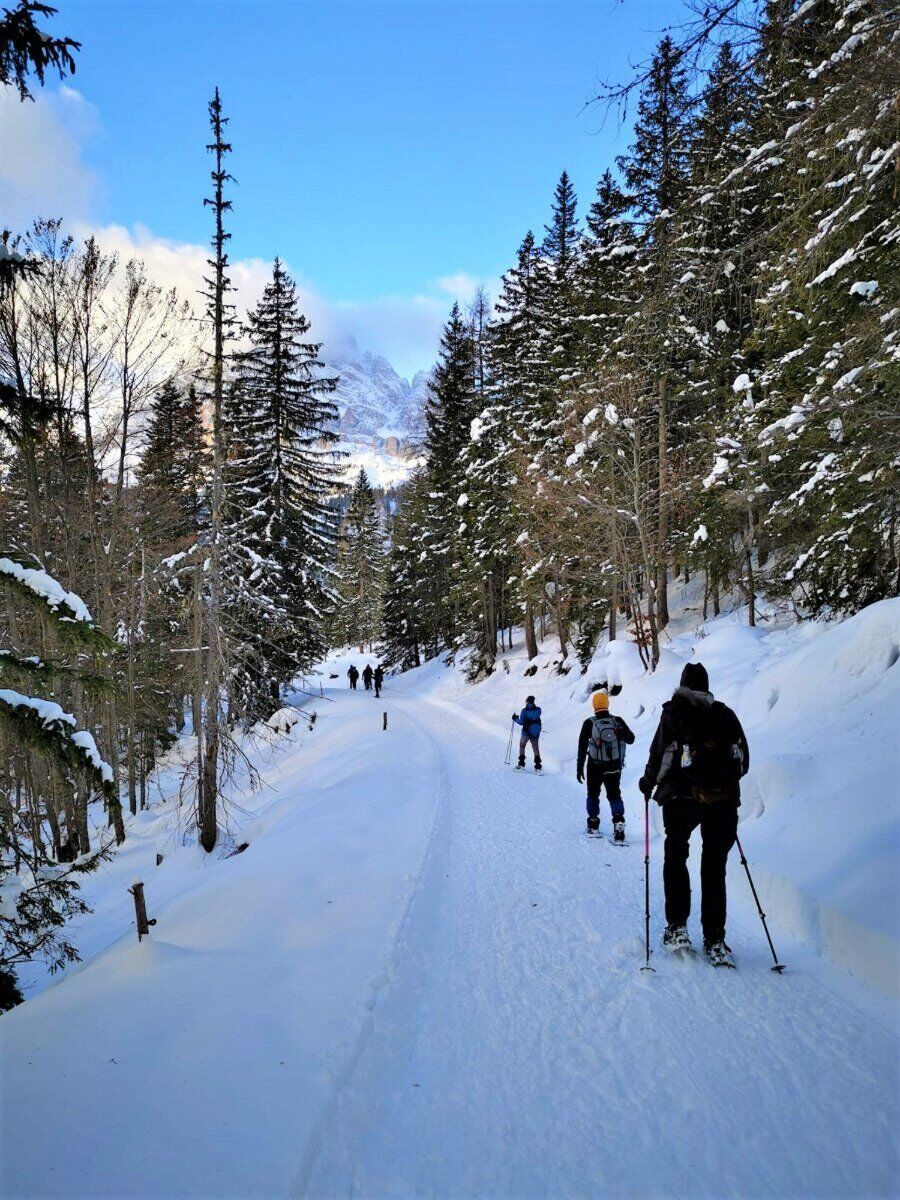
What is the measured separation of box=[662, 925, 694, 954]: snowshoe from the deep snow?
0.35 feet

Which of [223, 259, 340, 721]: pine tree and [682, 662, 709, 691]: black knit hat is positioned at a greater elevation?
[223, 259, 340, 721]: pine tree

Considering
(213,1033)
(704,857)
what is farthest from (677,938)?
(213,1033)

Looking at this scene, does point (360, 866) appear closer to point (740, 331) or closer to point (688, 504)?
point (688, 504)

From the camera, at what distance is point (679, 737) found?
15.1ft

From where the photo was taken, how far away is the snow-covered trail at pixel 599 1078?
8.86 ft

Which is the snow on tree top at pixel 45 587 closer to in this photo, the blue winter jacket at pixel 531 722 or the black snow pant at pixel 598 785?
the black snow pant at pixel 598 785

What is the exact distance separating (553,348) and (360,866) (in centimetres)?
2185

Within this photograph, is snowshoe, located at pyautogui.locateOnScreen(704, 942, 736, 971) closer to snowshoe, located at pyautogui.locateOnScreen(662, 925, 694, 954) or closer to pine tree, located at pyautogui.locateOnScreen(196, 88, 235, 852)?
snowshoe, located at pyautogui.locateOnScreen(662, 925, 694, 954)

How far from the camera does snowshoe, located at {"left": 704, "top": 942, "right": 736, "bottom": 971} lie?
431cm

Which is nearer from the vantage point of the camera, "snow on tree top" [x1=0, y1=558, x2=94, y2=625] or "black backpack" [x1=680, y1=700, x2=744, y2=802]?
"snow on tree top" [x1=0, y1=558, x2=94, y2=625]

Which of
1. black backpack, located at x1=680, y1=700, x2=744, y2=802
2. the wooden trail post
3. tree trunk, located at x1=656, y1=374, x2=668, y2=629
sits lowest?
the wooden trail post

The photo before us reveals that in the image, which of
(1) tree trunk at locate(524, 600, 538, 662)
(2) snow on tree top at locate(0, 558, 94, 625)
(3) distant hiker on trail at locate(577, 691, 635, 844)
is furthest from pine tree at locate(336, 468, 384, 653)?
(2) snow on tree top at locate(0, 558, 94, 625)

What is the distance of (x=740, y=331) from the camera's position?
16094 millimetres

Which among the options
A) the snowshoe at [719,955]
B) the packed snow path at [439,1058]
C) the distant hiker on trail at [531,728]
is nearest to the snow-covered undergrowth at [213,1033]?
the packed snow path at [439,1058]
